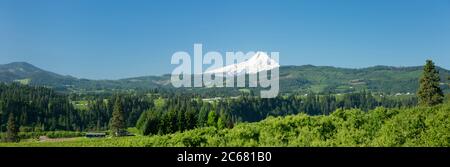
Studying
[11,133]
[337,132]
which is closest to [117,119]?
[11,133]

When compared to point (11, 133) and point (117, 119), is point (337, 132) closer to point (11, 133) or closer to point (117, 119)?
point (117, 119)

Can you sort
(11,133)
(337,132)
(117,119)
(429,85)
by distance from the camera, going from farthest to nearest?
(11,133) < (117,119) < (429,85) < (337,132)

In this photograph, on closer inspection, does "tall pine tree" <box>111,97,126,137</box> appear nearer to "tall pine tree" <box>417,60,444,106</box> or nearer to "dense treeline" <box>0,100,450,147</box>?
"tall pine tree" <box>417,60,444,106</box>

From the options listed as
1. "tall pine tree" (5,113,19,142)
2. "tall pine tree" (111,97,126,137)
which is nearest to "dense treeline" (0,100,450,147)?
"tall pine tree" (111,97,126,137)

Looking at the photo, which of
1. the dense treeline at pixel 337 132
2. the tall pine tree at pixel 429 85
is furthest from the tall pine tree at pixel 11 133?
the dense treeline at pixel 337 132

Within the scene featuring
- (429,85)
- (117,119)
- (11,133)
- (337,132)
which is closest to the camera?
(337,132)
